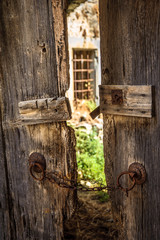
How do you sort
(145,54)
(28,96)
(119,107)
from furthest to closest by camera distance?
(28,96)
(119,107)
(145,54)

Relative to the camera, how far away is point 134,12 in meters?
1.45

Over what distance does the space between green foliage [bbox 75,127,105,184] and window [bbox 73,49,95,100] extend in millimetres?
1406

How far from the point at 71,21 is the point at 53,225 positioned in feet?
19.0

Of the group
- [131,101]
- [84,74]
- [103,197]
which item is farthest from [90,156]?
[131,101]

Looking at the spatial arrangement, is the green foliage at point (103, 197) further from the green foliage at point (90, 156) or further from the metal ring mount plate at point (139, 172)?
the metal ring mount plate at point (139, 172)

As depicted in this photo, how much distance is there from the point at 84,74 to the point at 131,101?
6.08 meters

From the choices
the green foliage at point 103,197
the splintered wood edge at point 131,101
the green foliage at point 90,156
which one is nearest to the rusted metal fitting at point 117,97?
the splintered wood edge at point 131,101

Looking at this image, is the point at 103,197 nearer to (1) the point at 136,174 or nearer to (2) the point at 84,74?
(1) the point at 136,174

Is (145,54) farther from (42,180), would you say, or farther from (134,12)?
(42,180)

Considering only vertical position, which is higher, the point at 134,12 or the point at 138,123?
the point at 134,12

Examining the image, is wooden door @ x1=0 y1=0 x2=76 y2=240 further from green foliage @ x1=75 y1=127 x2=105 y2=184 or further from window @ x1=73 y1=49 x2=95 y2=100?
window @ x1=73 y1=49 x2=95 y2=100

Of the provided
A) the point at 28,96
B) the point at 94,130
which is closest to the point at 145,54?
the point at 28,96

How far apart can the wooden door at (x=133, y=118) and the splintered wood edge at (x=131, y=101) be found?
0.13 feet

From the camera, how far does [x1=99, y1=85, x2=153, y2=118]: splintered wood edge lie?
4.73ft
